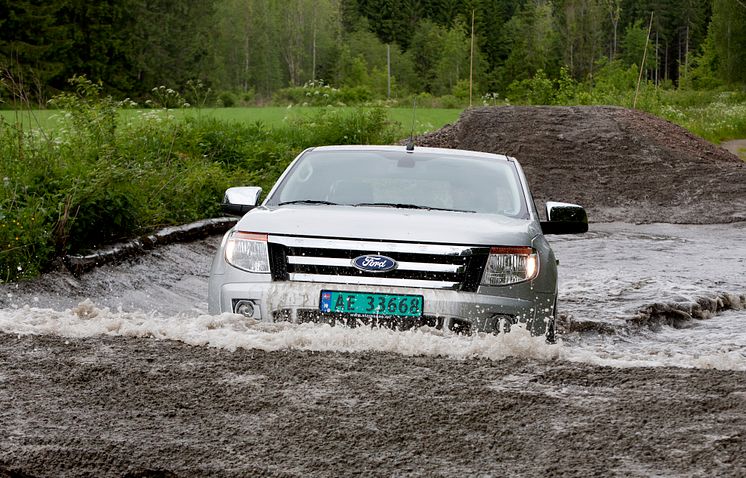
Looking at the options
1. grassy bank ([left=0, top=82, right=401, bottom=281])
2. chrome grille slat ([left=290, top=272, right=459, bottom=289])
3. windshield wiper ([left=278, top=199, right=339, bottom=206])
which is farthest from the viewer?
grassy bank ([left=0, top=82, right=401, bottom=281])

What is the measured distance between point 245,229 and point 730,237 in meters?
14.0

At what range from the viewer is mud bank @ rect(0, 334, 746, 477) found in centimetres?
375

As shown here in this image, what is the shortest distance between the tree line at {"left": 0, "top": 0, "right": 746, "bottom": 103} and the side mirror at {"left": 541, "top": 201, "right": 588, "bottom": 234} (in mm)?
57190

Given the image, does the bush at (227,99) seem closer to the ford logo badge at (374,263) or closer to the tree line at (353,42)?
the tree line at (353,42)

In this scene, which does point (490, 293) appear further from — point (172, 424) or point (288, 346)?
point (172, 424)

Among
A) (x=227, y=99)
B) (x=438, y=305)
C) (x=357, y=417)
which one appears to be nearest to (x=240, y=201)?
(x=438, y=305)

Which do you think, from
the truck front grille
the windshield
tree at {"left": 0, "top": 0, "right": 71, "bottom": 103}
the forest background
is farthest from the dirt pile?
tree at {"left": 0, "top": 0, "right": 71, "bottom": 103}

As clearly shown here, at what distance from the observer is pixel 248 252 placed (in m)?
6.46

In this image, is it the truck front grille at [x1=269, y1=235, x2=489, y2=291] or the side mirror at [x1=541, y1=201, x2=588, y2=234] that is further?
the side mirror at [x1=541, y1=201, x2=588, y2=234]

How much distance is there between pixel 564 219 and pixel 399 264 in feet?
5.44

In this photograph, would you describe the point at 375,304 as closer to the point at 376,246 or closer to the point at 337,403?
the point at 376,246

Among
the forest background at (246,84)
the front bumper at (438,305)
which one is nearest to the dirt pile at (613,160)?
the forest background at (246,84)

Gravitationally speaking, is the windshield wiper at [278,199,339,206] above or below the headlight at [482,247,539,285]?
above

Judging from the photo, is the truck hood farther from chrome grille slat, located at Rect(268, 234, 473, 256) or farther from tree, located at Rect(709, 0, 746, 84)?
tree, located at Rect(709, 0, 746, 84)
